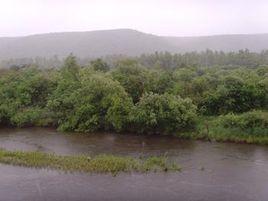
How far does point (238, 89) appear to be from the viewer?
4006 cm

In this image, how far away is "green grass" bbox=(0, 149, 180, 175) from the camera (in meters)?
27.1

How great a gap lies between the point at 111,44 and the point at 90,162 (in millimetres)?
149152

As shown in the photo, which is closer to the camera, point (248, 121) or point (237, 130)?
point (248, 121)

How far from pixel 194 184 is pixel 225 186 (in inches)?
67.8

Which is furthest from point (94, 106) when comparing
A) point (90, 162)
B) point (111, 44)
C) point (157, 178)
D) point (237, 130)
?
point (111, 44)

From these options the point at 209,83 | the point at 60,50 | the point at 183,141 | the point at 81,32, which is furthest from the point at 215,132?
the point at 81,32

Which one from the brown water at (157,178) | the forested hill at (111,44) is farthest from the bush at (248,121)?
the forested hill at (111,44)

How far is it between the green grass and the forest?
807 centimetres

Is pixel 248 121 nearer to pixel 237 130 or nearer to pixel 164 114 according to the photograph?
pixel 237 130

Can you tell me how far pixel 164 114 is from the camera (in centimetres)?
3656

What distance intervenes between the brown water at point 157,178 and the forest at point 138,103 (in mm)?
2524

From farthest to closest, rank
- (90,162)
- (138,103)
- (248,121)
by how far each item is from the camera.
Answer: (138,103), (248,121), (90,162)

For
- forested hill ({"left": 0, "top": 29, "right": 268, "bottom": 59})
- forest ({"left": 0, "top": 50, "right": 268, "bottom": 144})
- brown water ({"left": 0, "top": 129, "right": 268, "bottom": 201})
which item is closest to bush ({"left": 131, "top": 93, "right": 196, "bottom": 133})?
forest ({"left": 0, "top": 50, "right": 268, "bottom": 144})

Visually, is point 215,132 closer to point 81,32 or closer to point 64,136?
point 64,136
